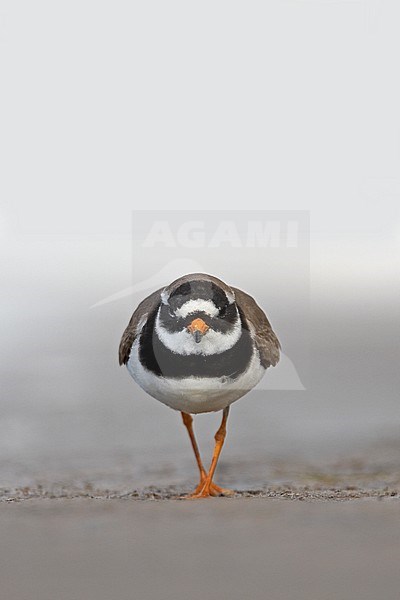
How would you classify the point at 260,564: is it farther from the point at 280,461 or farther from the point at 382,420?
the point at 382,420

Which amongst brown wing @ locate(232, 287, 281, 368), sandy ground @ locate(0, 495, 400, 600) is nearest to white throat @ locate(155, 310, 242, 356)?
brown wing @ locate(232, 287, 281, 368)

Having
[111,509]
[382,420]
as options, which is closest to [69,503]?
[111,509]

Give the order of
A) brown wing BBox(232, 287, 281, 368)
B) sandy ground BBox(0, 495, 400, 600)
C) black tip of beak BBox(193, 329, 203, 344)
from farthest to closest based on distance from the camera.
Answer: brown wing BBox(232, 287, 281, 368) → black tip of beak BBox(193, 329, 203, 344) → sandy ground BBox(0, 495, 400, 600)

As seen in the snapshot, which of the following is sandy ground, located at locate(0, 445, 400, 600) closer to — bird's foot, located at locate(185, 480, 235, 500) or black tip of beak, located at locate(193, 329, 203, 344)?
black tip of beak, located at locate(193, 329, 203, 344)

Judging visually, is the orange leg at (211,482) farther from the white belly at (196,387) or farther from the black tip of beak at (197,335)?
the black tip of beak at (197,335)

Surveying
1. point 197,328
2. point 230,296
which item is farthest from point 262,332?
point 197,328

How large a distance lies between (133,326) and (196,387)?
0.25m

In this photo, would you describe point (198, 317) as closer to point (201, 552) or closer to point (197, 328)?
point (197, 328)

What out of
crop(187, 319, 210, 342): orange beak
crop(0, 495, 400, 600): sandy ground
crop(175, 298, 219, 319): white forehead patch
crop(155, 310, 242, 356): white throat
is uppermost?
crop(175, 298, 219, 319): white forehead patch

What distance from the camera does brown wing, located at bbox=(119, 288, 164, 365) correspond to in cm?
239

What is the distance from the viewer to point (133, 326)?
243 centimetres

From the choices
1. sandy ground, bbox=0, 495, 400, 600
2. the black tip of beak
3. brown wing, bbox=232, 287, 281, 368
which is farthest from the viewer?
brown wing, bbox=232, 287, 281, 368

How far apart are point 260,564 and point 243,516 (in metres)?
0.17

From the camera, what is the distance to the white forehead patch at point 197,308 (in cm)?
217
